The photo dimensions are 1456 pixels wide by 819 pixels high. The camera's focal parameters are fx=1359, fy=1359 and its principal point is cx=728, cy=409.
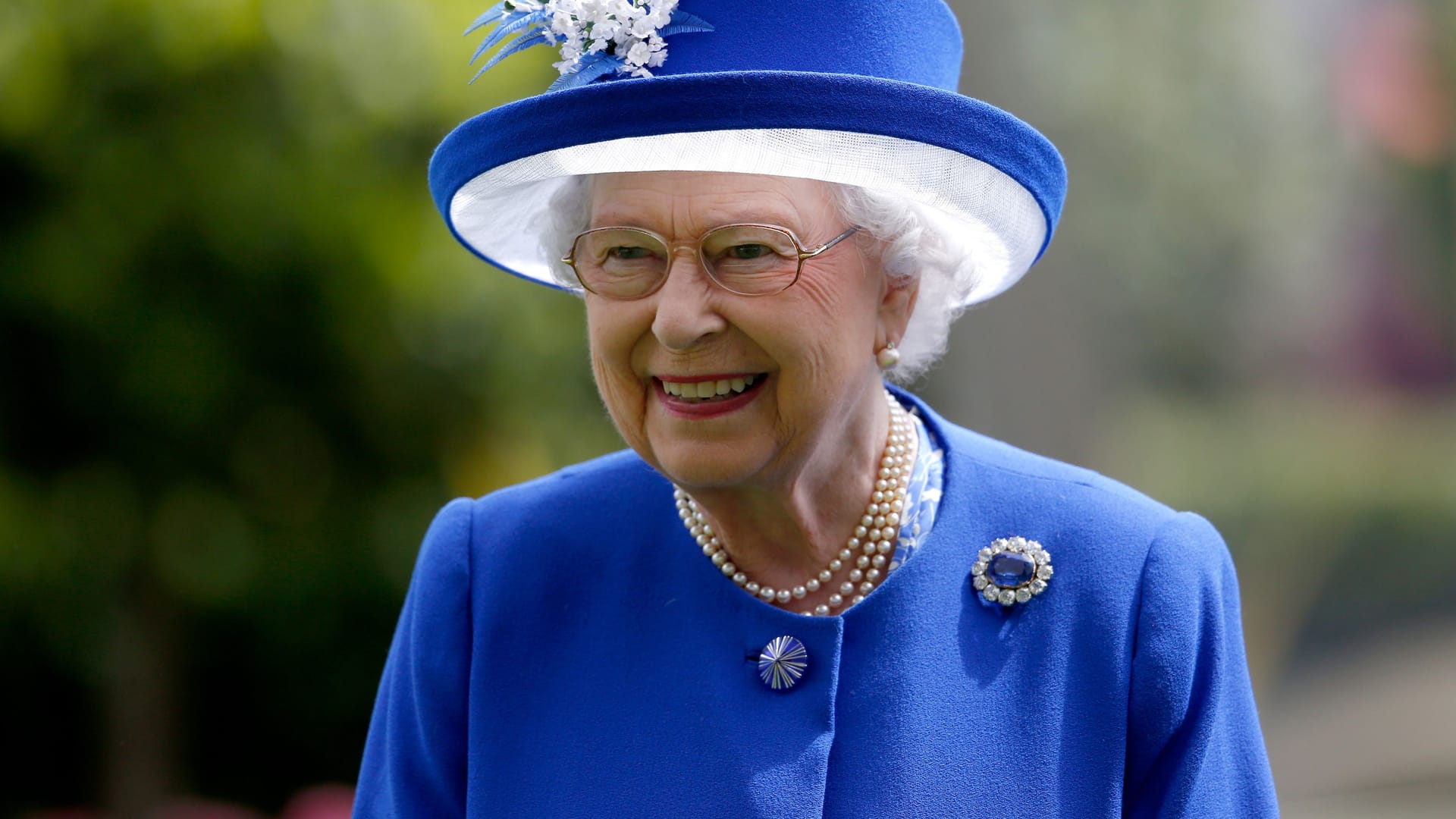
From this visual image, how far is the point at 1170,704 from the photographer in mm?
2096

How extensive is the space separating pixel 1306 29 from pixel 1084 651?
3.64 metres

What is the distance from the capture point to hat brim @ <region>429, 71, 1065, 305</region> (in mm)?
1859

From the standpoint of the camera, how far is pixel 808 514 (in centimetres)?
232

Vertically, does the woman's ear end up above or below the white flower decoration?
below

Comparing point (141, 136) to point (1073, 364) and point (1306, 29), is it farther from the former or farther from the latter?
point (1306, 29)

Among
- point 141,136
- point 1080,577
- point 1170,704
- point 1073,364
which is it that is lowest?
point 1170,704

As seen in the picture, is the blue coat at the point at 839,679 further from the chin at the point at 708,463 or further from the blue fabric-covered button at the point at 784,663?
the chin at the point at 708,463

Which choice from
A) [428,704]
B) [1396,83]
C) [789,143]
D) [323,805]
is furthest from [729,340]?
[1396,83]

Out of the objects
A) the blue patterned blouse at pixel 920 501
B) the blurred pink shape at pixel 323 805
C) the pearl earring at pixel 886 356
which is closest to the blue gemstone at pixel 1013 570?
the blue patterned blouse at pixel 920 501

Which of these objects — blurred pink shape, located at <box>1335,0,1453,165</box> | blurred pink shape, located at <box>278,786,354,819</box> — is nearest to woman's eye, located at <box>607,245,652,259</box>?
blurred pink shape, located at <box>278,786,354,819</box>

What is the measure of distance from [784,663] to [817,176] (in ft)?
2.52

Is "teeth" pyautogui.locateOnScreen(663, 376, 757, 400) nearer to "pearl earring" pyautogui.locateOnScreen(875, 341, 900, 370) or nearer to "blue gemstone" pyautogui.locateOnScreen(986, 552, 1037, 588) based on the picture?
"pearl earring" pyautogui.locateOnScreen(875, 341, 900, 370)

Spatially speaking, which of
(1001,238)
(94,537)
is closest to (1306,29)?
(1001,238)

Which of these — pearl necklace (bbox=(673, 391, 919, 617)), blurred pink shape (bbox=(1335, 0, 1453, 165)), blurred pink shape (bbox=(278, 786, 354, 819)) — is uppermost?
blurred pink shape (bbox=(1335, 0, 1453, 165))
